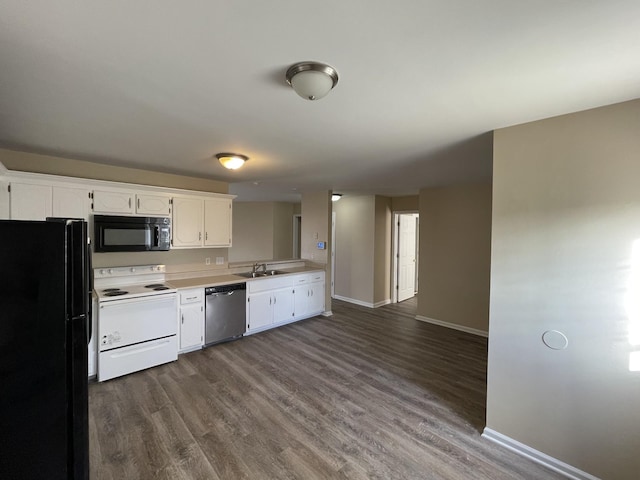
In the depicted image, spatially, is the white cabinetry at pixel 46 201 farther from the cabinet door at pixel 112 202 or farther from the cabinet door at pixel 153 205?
the cabinet door at pixel 153 205

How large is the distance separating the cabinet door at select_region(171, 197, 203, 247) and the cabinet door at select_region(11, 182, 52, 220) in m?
1.25

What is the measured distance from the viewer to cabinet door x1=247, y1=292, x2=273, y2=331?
4243 mm

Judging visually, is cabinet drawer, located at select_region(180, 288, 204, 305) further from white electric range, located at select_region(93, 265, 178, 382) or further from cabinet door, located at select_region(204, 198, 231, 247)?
cabinet door, located at select_region(204, 198, 231, 247)

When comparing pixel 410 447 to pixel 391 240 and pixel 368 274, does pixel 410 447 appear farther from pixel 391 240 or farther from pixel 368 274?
pixel 391 240

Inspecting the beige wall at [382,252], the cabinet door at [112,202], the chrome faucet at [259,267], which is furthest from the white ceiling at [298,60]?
the beige wall at [382,252]

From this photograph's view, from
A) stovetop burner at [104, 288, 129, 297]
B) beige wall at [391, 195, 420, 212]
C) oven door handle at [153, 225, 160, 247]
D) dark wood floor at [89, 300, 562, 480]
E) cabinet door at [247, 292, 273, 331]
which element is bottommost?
dark wood floor at [89, 300, 562, 480]

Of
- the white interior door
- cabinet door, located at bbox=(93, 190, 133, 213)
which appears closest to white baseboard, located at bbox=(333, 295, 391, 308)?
the white interior door

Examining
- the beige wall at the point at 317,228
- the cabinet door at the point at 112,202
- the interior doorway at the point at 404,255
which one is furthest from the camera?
the interior doorway at the point at 404,255

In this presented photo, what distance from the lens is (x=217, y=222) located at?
4215mm

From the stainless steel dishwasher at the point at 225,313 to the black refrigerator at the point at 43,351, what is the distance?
283 cm

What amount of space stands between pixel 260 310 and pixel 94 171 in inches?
112

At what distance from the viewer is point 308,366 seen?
3326mm

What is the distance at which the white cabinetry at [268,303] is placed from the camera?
14.0 feet

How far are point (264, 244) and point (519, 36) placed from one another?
7334mm
